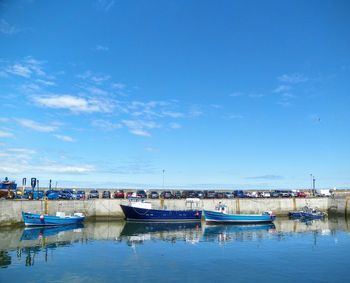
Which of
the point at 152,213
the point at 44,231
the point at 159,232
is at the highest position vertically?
the point at 152,213

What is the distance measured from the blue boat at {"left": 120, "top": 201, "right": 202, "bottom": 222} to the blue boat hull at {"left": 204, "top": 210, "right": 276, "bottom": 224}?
2.47m

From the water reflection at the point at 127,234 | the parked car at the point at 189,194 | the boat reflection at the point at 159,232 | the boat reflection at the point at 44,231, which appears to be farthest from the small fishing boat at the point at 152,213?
the parked car at the point at 189,194

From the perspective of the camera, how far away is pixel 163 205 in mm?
67438

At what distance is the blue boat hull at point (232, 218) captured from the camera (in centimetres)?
6312

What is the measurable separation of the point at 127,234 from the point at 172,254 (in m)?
14.9

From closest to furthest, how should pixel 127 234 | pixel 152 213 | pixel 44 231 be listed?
pixel 127 234, pixel 44 231, pixel 152 213

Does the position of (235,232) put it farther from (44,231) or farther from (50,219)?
(50,219)

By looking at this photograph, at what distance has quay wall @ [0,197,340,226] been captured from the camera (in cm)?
5388

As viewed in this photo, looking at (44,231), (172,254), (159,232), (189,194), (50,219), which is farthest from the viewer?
(189,194)

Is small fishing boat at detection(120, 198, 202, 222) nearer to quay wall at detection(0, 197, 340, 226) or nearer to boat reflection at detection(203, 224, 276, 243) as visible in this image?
quay wall at detection(0, 197, 340, 226)

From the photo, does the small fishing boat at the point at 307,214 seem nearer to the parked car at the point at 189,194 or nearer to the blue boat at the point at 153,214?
the blue boat at the point at 153,214

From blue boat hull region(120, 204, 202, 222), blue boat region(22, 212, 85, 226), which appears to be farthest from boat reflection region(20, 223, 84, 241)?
blue boat hull region(120, 204, 202, 222)

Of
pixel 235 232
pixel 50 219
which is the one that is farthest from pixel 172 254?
pixel 50 219

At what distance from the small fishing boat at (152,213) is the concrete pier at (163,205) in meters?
2.36
